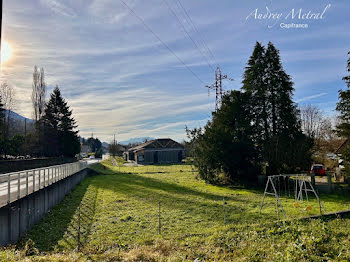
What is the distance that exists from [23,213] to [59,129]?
36012 mm

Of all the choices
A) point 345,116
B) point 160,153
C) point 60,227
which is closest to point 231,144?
point 345,116

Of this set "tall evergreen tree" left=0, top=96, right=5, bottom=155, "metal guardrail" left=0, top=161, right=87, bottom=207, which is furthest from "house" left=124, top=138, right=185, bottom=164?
"metal guardrail" left=0, top=161, right=87, bottom=207

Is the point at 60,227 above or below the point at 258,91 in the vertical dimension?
below

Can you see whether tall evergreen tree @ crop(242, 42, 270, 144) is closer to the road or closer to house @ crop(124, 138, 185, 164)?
the road

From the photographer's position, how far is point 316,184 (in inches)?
827

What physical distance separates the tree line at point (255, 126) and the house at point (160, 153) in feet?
109

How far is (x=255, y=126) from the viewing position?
2462 centimetres

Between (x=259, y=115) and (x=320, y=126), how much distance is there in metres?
26.5

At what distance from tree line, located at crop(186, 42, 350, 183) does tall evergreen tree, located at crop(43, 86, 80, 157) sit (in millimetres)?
27203

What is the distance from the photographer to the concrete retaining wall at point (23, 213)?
853 cm

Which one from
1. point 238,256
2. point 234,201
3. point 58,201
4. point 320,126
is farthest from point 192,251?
point 320,126

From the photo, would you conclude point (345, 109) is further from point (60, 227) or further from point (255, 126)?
point (60, 227)

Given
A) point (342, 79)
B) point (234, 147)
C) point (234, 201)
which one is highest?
point (342, 79)

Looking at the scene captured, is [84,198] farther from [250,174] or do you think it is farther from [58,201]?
[250,174]
